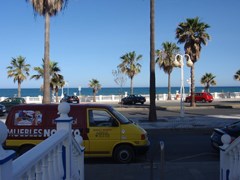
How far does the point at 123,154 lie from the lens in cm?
1039

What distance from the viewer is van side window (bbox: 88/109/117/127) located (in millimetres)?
10367

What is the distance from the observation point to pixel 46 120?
1021cm

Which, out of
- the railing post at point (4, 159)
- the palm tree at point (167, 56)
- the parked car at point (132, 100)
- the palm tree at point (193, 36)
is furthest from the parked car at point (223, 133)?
the palm tree at point (167, 56)

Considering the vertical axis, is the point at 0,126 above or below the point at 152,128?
above

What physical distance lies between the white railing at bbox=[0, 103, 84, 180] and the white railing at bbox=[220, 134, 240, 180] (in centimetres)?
236

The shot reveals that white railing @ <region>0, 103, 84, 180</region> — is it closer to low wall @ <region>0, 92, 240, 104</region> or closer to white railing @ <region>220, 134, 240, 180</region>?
white railing @ <region>220, 134, 240, 180</region>

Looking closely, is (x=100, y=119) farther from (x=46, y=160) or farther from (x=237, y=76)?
(x=237, y=76)

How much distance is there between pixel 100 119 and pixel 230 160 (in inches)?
206

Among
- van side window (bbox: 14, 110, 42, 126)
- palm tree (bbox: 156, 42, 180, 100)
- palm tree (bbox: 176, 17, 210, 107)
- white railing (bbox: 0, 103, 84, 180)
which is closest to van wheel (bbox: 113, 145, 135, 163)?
van side window (bbox: 14, 110, 42, 126)

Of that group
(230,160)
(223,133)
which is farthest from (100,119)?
(230,160)

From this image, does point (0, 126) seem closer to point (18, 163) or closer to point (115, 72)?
point (18, 163)

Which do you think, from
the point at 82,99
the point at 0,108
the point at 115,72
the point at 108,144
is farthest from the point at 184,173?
the point at 115,72

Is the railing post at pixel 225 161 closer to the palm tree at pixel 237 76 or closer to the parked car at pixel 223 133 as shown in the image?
the parked car at pixel 223 133

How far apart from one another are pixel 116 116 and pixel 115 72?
179 ft
